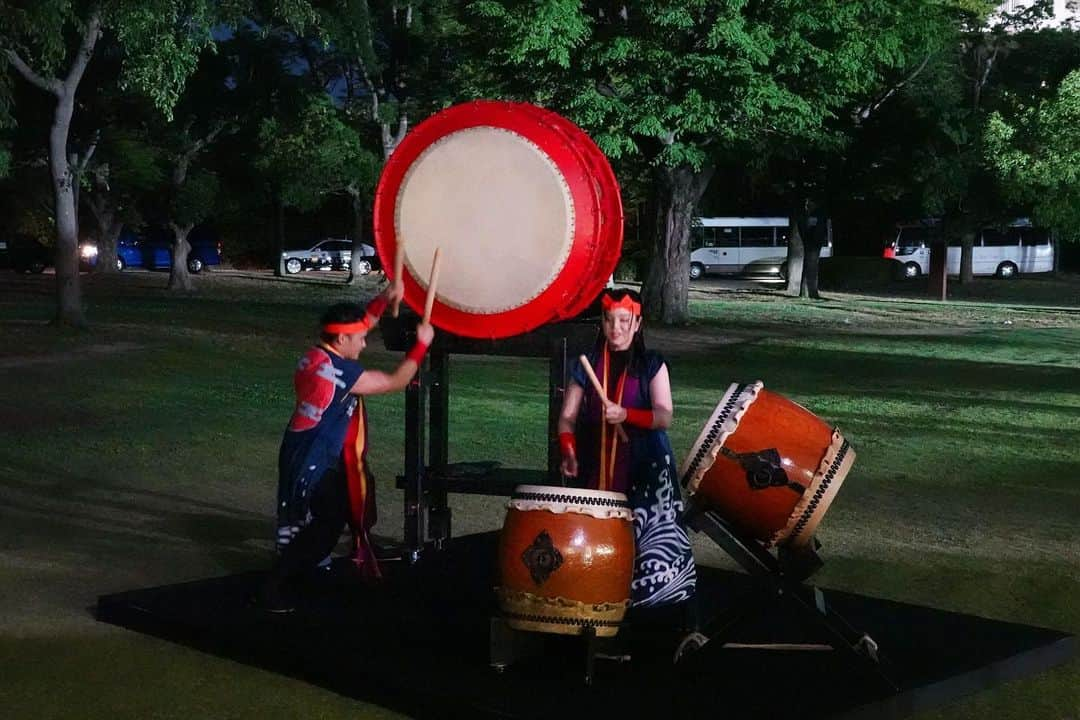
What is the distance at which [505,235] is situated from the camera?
6.65 m

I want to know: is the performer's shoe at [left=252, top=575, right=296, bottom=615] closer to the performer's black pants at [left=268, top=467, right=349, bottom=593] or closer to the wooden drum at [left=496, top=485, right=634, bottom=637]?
the performer's black pants at [left=268, top=467, right=349, bottom=593]

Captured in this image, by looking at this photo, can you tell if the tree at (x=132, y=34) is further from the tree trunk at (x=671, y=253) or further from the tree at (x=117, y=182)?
the tree at (x=117, y=182)

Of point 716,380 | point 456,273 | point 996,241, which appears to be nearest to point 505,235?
point 456,273

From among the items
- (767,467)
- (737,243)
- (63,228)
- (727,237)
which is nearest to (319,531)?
(767,467)

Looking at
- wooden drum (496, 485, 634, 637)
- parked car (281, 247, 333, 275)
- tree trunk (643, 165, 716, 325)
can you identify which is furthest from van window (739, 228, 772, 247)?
wooden drum (496, 485, 634, 637)

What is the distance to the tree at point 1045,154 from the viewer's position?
3117 cm

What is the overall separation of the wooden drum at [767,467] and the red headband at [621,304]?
643 millimetres

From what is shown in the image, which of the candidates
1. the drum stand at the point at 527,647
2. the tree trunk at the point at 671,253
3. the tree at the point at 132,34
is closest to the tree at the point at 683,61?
the tree trunk at the point at 671,253

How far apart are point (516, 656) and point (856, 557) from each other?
9.63 feet

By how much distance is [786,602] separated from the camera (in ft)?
18.9

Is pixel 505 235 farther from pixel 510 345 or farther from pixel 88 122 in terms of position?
pixel 88 122

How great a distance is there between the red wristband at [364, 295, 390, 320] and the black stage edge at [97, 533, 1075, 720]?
4.29 feet

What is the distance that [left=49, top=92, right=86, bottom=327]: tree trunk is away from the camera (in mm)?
21156

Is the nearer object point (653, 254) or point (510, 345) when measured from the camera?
point (510, 345)
